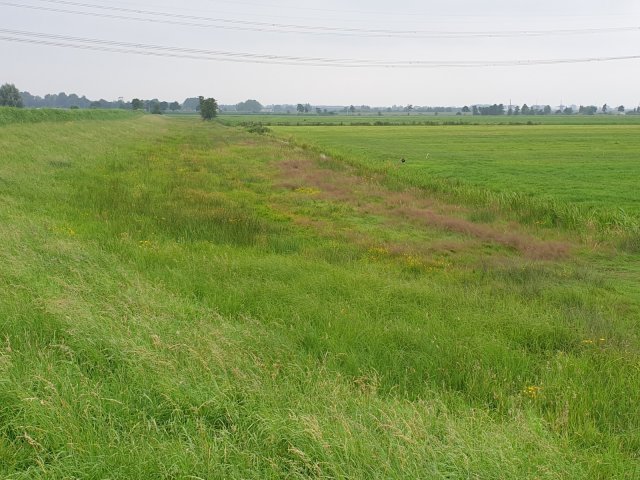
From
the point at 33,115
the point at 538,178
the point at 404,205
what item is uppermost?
the point at 33,115

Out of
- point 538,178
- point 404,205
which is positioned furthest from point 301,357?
point 538,178

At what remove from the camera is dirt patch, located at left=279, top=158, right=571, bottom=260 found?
46.6 feet

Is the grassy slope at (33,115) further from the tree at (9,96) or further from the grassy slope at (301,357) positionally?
the grassy slope at (301,357)

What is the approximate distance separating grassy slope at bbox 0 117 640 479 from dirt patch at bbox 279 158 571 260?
38.4 inches

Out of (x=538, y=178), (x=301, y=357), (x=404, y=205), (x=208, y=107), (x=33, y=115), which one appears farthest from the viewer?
(x=208, y=107)

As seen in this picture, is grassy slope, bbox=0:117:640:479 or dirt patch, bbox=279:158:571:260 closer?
grassy slope, bbox=0:117:640:479

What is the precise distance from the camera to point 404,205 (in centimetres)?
1995

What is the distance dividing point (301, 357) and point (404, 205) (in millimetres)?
14609

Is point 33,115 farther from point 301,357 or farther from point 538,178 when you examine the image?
point 301,357

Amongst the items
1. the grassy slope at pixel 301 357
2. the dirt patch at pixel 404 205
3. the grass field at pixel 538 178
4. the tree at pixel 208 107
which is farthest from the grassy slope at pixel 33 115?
the tree at pixel 208 107

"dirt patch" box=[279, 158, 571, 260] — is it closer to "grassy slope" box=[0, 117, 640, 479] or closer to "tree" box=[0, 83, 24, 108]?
"grassy slope" box=[0, 117, 640, 479]

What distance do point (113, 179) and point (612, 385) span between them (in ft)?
66.9

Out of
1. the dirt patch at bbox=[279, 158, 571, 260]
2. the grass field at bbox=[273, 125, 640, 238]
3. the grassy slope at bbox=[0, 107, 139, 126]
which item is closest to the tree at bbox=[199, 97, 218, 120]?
the grassy slope at bbox=[0, 107, 139, 126]

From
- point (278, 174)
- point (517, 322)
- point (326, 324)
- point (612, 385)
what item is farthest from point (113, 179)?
point (612, 385)
